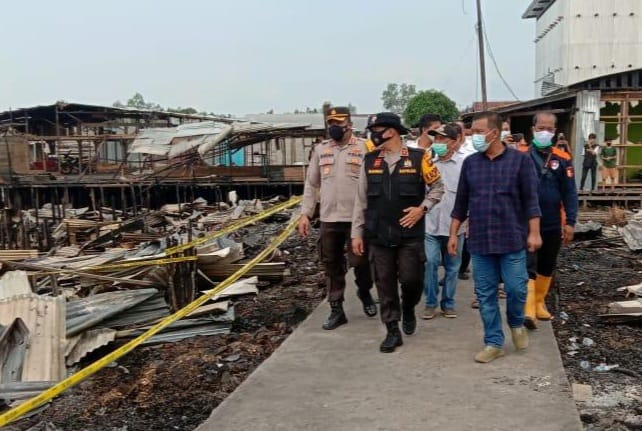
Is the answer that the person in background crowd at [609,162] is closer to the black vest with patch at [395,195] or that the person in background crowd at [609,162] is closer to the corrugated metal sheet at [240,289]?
the corrugated metal sheet at [240,289]

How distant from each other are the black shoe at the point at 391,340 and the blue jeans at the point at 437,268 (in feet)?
2.99

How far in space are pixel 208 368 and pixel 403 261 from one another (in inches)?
72.3

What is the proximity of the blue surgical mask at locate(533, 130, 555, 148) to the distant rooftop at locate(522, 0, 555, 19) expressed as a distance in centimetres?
3794

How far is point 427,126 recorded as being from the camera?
21.2 ft

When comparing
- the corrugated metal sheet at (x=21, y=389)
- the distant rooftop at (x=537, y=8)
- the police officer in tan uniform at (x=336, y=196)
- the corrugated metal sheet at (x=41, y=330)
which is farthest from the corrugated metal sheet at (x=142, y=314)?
the distant rooftop at (x=537, y=8)

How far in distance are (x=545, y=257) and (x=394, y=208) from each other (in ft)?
5.31

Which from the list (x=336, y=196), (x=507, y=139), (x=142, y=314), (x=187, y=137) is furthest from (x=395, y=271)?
(x=187, y=137)

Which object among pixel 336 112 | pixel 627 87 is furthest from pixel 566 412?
pixel 627 87

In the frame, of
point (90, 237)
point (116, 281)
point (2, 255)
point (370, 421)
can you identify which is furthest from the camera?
point (90, 237)

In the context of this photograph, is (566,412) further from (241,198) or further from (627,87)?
(241,198)

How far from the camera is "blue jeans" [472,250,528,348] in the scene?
435 cm

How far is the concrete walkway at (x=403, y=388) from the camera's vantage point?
351cm

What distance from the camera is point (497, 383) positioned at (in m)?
4.02

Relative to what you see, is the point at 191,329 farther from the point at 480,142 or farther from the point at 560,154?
the point at 560,154
